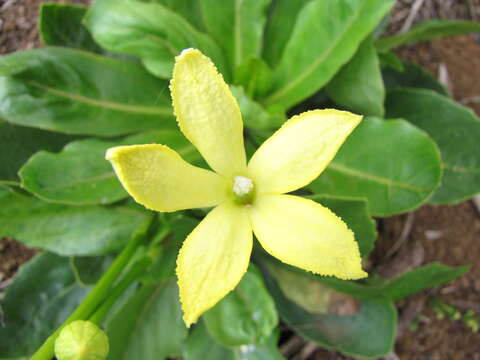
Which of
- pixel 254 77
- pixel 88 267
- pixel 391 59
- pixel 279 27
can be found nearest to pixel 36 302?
pixel 88 267

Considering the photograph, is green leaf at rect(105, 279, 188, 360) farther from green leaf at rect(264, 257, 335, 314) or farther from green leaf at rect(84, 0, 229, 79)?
green leaf at rect(84, 0, 229, 79)

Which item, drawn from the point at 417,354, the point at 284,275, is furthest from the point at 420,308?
the point at 284,275

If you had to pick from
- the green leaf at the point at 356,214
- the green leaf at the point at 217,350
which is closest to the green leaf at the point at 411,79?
the green leaf at the point at 356,214

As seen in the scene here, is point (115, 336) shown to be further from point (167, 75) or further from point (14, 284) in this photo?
point (167, 75)

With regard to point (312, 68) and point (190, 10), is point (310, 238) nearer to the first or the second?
point (312, 68)

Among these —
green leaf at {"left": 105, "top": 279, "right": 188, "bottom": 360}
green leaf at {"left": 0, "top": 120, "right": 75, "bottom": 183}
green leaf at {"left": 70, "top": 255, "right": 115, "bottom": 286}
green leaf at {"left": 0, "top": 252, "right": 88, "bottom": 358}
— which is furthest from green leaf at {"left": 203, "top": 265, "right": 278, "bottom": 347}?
green leaf at {"left": 0, "top": 120, "right": 75, "bottom": 183}
